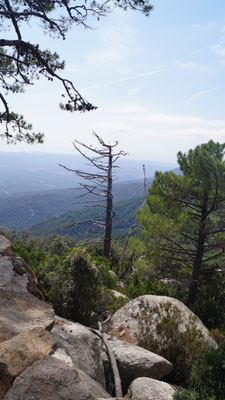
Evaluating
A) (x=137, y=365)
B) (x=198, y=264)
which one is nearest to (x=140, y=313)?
(x=137, y=365)

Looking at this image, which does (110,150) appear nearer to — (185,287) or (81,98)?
(185,287)

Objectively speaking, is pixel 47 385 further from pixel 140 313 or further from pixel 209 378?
pixel 140 313

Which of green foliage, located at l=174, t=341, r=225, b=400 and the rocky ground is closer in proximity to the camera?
the rocky ground

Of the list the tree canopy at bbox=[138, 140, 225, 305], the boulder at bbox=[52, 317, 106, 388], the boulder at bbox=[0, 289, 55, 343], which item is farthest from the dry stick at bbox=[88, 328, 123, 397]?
the tree canopy at bbox=[138, 140, 225, 305]

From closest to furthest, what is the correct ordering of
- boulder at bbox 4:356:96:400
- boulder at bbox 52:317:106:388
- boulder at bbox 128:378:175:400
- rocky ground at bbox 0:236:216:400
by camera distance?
1. boulder at bbox 4:356:96:400
2. rocky ground at bbox 0:236:216:400
3. boulder at bbox 128:378:175:400
4. boulder at bbox 52:317:106:388

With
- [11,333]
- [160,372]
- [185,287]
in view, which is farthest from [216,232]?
[11,333]

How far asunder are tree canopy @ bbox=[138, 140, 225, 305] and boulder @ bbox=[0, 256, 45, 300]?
6.96m

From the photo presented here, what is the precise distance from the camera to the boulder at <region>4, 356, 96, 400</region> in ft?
7.93

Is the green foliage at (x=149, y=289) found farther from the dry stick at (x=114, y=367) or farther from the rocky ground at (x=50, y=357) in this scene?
the dry stick at (x=114, y=367)

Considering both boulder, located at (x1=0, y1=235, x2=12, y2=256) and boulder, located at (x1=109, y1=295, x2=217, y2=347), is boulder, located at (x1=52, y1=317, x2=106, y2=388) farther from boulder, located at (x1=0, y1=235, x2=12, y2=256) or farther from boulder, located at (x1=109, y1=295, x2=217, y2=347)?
boulder, located at (x1=109, y1=295, x2=217, y2=347)

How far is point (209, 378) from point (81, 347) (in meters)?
2.14

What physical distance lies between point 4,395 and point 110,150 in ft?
52.3

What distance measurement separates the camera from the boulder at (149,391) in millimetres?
4297

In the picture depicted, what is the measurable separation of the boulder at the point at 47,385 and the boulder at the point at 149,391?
2.24 m
